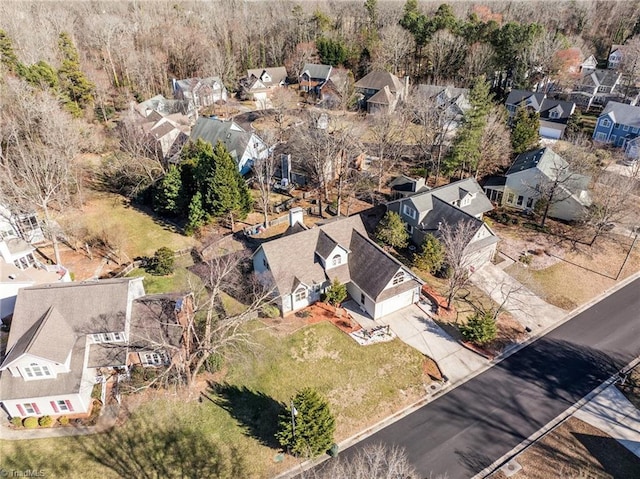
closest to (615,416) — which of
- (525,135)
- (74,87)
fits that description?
(525,135)

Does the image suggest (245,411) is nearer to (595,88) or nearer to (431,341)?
(431,341)

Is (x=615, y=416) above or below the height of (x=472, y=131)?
below

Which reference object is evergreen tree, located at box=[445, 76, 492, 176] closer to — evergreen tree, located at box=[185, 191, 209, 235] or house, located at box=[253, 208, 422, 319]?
house, located at box=[253, 208, 422, 319]

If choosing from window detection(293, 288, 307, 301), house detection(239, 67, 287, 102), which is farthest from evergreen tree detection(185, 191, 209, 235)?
house detection(239, 67, 287, 102)

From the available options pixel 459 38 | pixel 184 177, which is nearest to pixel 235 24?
pixel 459 38

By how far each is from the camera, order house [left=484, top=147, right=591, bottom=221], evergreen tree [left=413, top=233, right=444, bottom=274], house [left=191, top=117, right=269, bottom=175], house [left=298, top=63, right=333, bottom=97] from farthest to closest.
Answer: house [left=298, top=63, right=333, bottom=97], house [left=191, top=117, right=269, bottom=175], house [left=484, top=147, right=591, bottom=221], evergreen tree [left=413, top=233, right=444, bottom=274]

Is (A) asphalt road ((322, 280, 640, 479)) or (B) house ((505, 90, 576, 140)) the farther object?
(B) house ((505, 90, 576, 140))

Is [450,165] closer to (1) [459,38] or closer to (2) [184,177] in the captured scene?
(2) [184,177]
